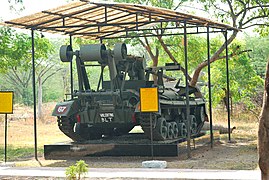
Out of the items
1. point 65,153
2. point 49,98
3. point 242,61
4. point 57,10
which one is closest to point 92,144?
point 65,153

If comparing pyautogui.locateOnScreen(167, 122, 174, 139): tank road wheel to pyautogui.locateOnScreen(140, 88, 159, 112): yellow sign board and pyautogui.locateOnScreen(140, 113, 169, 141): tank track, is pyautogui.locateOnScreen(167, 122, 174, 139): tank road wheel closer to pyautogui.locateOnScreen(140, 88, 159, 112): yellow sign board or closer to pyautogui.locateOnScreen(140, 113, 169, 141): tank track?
pyautogui.locateOnScreen(140, 113, 169, 141): tank track

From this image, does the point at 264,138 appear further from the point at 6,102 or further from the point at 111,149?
the point at 6,102

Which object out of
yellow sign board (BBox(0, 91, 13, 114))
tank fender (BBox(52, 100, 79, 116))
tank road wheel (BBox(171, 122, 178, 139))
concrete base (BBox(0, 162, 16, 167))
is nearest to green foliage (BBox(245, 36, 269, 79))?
tank road wheel (BBox(171, 122, 178, 139))

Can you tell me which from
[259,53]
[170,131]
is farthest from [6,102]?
[259,53]

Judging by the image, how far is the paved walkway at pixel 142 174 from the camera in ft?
37.8

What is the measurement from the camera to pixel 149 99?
15.2m

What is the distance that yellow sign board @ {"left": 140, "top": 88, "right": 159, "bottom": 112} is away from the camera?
15188 mm

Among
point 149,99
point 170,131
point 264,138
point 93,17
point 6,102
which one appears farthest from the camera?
point 93,17

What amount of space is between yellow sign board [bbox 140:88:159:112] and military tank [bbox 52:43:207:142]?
1.41 feet

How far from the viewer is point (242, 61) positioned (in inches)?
1172

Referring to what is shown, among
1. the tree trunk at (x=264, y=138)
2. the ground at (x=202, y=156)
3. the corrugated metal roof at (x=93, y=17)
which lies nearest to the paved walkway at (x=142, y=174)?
the ground at (x=202, y=156)

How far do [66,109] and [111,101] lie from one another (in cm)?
108

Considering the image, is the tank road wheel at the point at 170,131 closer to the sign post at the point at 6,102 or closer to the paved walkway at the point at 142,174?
the sign post at the point at 6,102

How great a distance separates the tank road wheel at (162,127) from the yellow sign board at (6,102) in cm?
342
